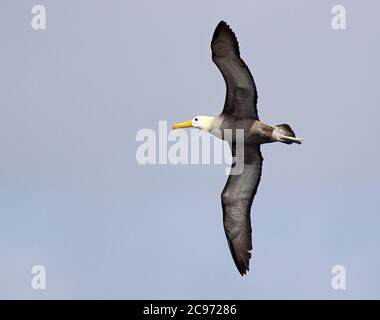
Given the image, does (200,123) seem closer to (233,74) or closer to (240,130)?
(240,130)

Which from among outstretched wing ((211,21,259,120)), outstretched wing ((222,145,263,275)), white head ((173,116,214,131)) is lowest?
outstretched wing ((222,145,263,275))

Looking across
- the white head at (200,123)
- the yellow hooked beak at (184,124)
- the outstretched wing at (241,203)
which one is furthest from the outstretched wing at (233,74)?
the yellow hooked beak at (184,124)

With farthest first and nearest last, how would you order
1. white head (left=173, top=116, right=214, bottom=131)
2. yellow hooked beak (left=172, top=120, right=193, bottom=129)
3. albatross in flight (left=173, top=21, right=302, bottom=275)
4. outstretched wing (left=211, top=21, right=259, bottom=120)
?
yellow hooked beak (left=172, top=120, right=193, bottom=129), white head (left=173, top=116, right=214, bottom=131), albatross in flight (left=173, top=21, right=302, bottom=275), outstretched wing (left=211, top=21, right=259, bottom=120)

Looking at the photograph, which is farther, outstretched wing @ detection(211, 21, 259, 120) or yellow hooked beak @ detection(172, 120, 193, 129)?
yellow hooked beak @ detection(172, 120, 193, 129)

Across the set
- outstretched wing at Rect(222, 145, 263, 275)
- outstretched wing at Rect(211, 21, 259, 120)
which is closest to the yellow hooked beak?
outstretched wing at Rect(222, 145, 263, 275)

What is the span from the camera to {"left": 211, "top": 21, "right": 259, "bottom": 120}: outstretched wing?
25078mm

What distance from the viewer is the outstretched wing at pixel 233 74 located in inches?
987

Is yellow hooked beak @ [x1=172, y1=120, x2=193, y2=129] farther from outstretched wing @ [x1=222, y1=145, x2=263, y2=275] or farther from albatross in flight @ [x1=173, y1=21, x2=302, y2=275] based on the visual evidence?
outstretched wing @ [x1=222, y1=145, x2=263, y2=275]

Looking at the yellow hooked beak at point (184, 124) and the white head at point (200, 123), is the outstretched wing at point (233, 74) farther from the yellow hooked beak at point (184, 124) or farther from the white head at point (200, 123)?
the yellow hooked beak at point (184, 124)

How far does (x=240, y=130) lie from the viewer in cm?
2606

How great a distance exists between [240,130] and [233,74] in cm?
144

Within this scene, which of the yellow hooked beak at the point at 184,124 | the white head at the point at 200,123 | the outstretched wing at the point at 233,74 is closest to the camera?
the outstretched wing at the point at 233,74

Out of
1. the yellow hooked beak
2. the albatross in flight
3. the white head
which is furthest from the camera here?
the yellow hooked beak
